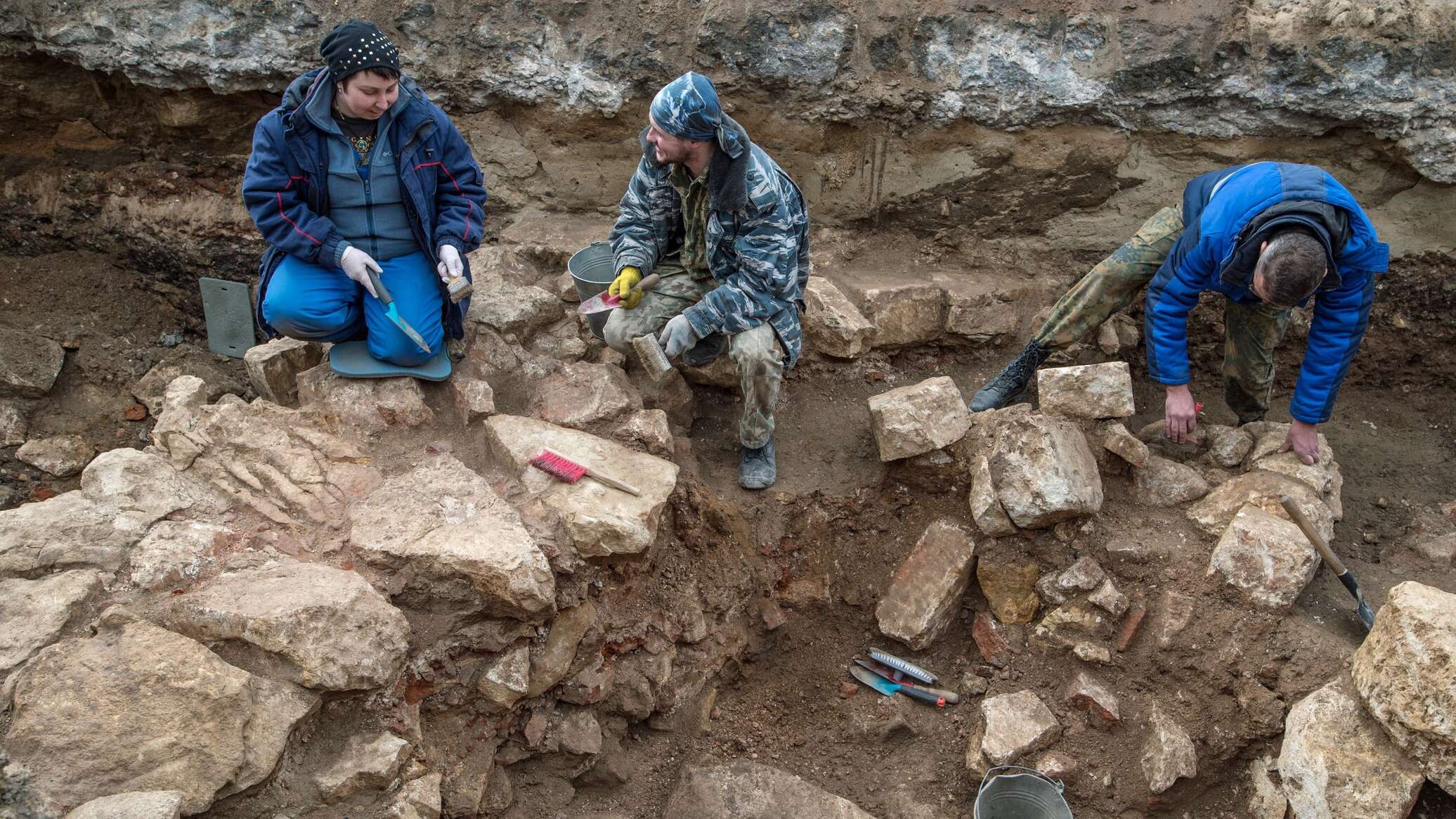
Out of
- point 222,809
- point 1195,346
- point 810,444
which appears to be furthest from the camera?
point 1195,346

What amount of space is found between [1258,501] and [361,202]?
355 cm

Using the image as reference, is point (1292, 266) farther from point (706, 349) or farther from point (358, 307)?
point (358, 307)

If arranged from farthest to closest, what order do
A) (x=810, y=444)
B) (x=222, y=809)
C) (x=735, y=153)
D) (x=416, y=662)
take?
1. (x=810, y=444)
2. (x=735, y=153)
3. (x=416, y=662)
4. (x=222, y=809)

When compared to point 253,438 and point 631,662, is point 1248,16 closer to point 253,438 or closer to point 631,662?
point 631,662

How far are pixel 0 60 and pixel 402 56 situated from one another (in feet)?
6.45

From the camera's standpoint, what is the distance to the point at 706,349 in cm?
399

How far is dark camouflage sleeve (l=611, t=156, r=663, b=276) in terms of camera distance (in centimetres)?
394

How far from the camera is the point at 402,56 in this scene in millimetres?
4980

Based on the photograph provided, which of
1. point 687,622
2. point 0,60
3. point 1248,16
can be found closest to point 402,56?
point 0,60

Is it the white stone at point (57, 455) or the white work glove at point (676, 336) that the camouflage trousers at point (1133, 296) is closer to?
the white work glove at point (676, 336)

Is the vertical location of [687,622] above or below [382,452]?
below

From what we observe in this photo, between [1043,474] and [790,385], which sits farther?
[790,385]

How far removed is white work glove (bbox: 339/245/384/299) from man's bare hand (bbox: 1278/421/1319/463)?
3.54 meters

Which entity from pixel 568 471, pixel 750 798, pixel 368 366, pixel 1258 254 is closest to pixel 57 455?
pixel 368 366
